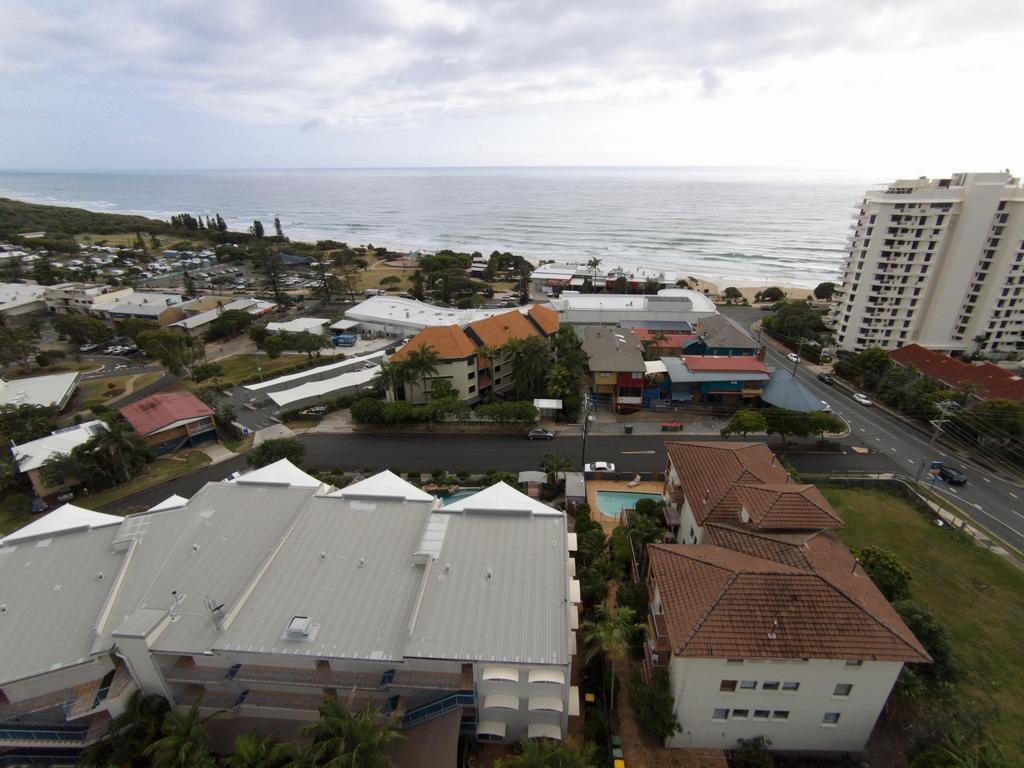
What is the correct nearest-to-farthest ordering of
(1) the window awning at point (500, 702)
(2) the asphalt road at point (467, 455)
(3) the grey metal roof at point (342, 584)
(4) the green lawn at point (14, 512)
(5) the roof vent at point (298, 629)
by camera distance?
(1) the window awning at point (500, 702), (5) the roof vent at point (298, 629), (3) the grey metal roof at point (342, 584), (4) the green lawn at point (14, 512), (2) the asphalt road at point (467, 455)

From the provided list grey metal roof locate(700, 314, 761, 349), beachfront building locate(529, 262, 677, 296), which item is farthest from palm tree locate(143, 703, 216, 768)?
beachfront building locate(529, 262, 677, 296)

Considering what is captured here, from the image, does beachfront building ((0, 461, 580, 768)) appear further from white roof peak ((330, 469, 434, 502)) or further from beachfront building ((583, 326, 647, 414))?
beachfront building ((583, 326, 647, 414))

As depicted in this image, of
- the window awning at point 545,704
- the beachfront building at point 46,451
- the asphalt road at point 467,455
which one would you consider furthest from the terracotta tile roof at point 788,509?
the beachfront building at point 46,451

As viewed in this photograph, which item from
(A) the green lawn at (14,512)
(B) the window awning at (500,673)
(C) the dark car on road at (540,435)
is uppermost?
(B) the window awning at (500,673)

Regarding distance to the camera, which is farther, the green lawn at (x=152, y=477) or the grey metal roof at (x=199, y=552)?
the green lawn at (x=152, y=477)

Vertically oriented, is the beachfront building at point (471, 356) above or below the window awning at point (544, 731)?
above

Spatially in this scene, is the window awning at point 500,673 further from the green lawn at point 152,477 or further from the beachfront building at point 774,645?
the green lawn at point 152,477
